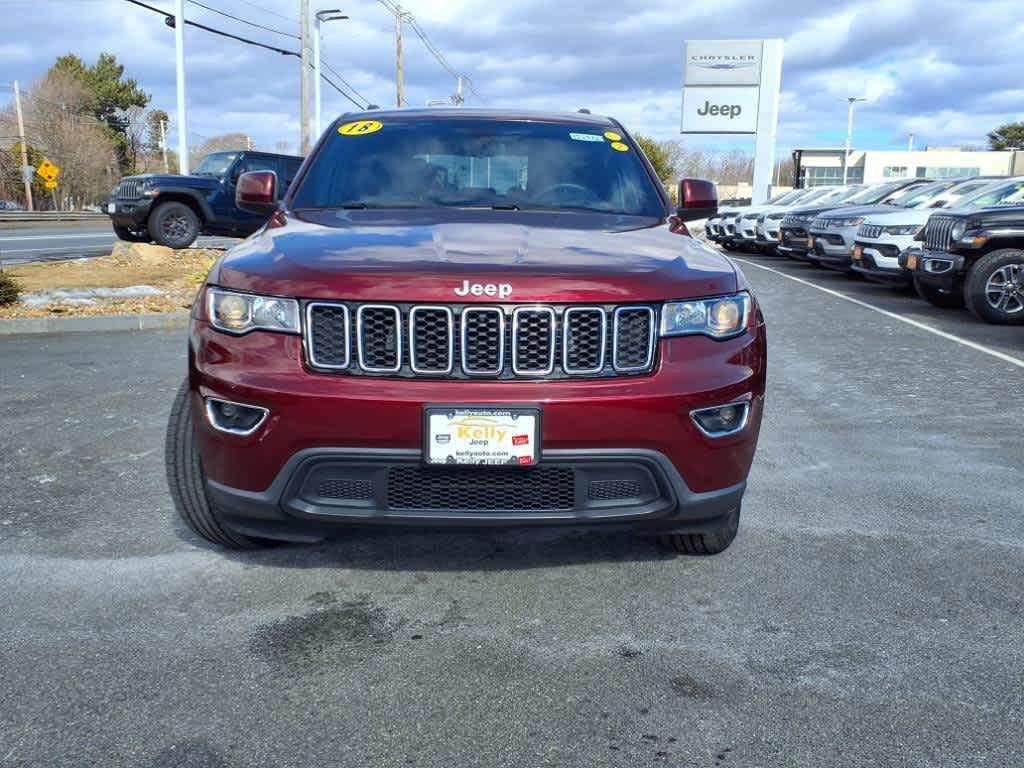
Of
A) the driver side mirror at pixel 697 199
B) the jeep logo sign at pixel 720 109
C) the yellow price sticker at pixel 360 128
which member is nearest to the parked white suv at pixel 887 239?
the driver side mirror at pixel 697 199

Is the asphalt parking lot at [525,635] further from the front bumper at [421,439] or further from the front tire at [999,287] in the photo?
the front tire at [999,287]

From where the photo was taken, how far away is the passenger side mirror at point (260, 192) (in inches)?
169

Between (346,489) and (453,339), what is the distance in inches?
21.7

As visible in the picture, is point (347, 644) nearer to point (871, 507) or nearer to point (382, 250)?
point (382, 250)

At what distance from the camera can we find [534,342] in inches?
110

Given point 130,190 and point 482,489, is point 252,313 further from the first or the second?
point 130,190

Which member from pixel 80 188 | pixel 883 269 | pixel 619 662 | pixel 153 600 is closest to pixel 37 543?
pixel 153 600

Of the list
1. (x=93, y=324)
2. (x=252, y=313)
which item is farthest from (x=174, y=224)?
(x=252, y=313)

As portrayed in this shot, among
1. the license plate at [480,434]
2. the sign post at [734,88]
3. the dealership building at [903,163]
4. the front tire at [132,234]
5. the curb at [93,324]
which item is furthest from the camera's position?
the dealership building at [903,163]

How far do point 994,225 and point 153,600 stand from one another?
9.77 meters

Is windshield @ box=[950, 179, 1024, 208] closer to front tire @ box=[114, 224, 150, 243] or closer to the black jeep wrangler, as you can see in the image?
the black jeep wrangler

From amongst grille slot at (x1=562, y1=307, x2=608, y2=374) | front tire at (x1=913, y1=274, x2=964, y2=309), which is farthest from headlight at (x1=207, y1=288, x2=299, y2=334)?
front tire at (x1=913, y1=274, x2=964, y2=309)

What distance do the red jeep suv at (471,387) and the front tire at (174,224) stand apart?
13720 mm

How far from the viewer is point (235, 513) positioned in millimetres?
2980
